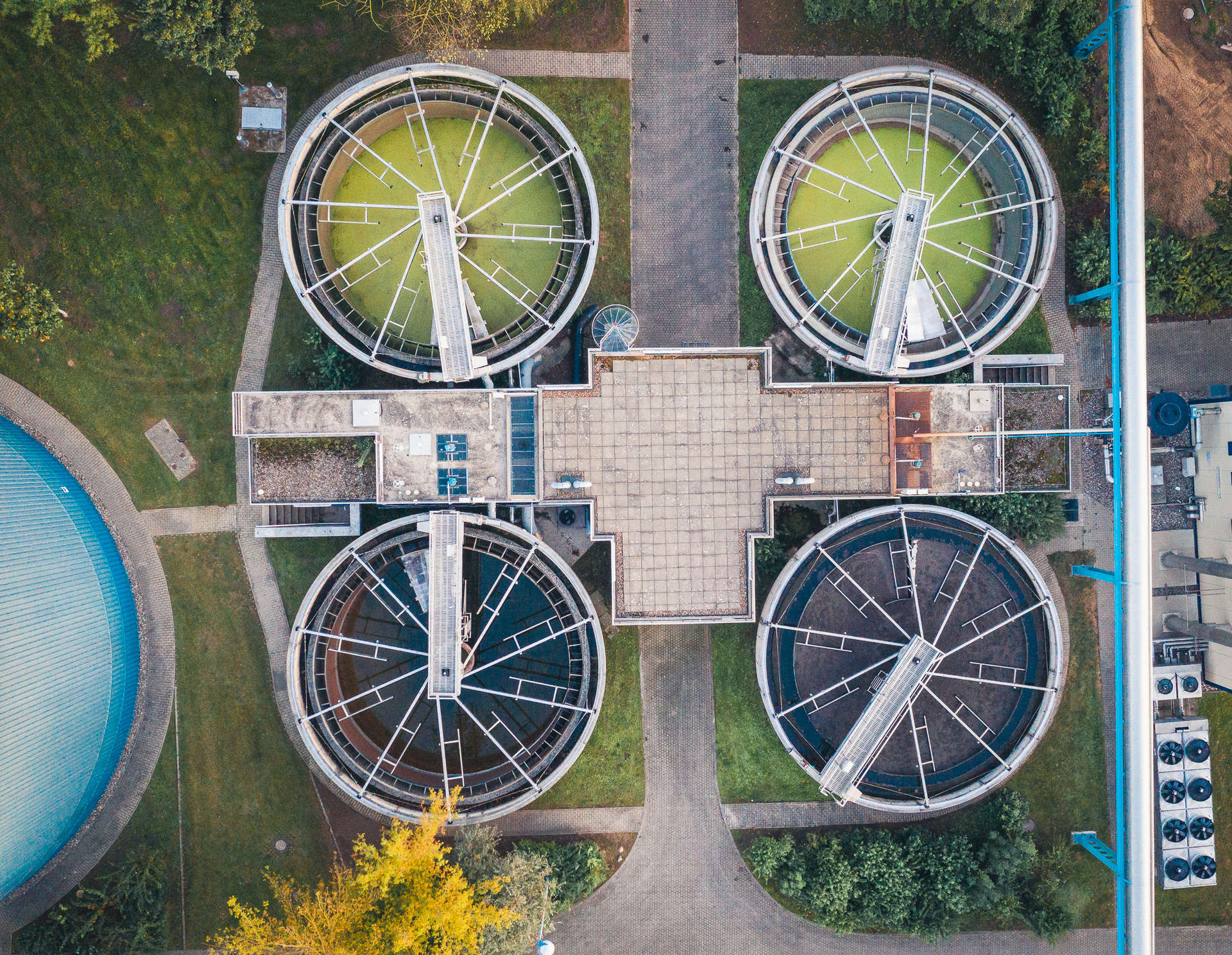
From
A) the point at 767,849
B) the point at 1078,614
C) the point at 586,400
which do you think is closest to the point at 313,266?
the point at 586,400

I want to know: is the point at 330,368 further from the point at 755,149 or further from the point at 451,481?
the point at 755,149

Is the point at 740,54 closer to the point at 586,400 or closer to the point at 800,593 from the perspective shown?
the point at 586,400

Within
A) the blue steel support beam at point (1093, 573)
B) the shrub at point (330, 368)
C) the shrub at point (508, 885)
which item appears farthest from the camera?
the shrub at point (330, 368)

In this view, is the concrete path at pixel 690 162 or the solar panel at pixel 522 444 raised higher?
the concrete path at pixel 690 162

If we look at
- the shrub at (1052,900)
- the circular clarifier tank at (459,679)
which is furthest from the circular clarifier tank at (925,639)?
the circular clarifier tank at (459,679)

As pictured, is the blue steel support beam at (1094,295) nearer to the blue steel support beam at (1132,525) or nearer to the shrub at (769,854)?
the blue steel support beam at (1132,525)
